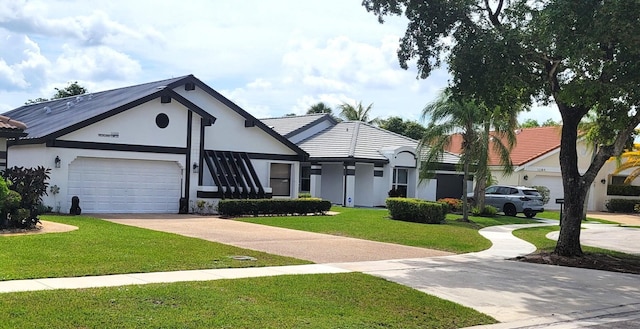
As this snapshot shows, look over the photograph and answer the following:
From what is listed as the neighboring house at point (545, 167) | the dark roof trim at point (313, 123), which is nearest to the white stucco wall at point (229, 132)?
the dark roof trim at point (313, 123)

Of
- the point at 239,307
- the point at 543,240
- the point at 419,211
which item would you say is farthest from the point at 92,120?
the point at 239,307

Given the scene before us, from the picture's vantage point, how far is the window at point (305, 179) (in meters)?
36.4

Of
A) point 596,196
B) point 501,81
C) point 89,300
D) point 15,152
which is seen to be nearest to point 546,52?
point 501,81

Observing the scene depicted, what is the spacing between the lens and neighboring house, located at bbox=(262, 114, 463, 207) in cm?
3428

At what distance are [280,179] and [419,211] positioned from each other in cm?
862

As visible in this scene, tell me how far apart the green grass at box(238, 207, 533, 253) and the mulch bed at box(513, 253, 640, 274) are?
1.85 m

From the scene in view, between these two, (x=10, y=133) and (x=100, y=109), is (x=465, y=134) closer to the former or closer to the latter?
(x=100, y=109)

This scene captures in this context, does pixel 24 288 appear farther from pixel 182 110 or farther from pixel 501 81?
pixel 182 110

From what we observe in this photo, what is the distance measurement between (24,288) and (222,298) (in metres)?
2.72

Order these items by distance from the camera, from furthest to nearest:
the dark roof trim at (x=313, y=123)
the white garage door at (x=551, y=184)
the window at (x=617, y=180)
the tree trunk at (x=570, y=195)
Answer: the window at (x=617, y=180) → the white garage door at (x=551, y=184) → the dark roof trim at (x=313, y=123) → the tree trunk at (x=570, y=195)

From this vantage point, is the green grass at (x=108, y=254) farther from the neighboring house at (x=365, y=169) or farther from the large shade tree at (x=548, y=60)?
the neighboring house at (x=365, y=169)

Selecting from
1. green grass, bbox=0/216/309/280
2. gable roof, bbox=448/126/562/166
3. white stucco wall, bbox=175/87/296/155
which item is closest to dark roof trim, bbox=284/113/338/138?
gable roof, bbox=448/126/562/166

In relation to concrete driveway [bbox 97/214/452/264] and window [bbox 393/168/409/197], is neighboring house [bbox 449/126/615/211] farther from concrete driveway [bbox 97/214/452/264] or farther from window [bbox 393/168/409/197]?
concrete driveway [bbox 97/214/452/264]

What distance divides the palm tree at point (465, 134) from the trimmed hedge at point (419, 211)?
2.37 meters
